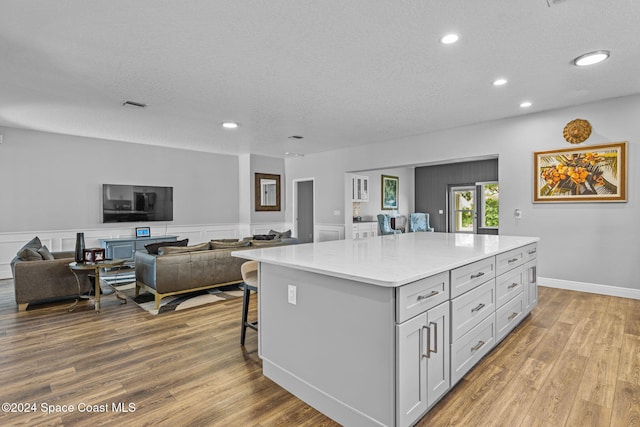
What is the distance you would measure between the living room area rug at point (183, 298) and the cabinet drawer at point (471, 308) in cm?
306

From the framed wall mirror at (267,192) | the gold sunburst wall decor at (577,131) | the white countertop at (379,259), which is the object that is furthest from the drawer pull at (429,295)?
the framed wall mirror at (267,192)

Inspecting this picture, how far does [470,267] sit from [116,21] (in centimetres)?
300

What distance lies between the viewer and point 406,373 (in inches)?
64.4

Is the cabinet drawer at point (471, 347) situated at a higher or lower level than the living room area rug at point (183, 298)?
higher

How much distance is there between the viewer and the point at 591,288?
14.4 feet

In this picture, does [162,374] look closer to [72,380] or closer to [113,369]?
[113,369]

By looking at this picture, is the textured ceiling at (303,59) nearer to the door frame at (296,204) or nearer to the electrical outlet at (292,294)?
the electrical outlet at (292,294)

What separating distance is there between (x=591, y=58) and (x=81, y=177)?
770 cm

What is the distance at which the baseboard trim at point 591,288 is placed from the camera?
4.12m

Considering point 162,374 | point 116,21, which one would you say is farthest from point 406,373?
A: point 116,21

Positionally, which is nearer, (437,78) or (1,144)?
(437,78)

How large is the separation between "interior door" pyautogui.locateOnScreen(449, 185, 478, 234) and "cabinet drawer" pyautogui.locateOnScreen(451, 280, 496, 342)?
7.16 m

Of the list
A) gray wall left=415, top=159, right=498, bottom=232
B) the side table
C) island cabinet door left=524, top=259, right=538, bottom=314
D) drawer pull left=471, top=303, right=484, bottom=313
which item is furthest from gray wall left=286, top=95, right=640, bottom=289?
the side table

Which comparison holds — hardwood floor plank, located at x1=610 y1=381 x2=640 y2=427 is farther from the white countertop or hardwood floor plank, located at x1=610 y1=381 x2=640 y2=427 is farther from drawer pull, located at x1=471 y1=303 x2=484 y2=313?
the white countertop
